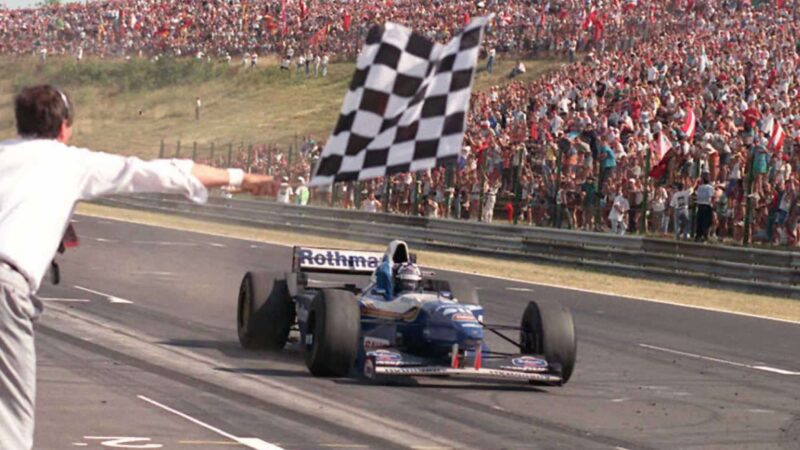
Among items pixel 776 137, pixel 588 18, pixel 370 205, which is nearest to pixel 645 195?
pixel 776 137

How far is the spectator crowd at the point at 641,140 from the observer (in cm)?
2577

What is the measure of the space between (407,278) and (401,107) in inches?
299

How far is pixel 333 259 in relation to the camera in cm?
1514

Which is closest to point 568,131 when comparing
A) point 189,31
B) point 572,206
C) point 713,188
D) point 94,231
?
point 572,206

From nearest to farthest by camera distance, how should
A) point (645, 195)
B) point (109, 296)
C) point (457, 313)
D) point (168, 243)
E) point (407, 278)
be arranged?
1. point (457, 313)
2. point (407, 278)
3. point (109, 296)
4. point (645, 195)
5. point (168, 243)

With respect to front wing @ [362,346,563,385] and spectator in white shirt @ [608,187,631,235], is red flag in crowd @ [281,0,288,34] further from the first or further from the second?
front wing @ [362,346,563,385]

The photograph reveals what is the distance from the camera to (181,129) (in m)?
64.4

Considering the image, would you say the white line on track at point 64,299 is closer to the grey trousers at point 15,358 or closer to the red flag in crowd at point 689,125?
the red flag in crowd at point 689,125

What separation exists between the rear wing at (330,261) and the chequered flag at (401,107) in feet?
30.0

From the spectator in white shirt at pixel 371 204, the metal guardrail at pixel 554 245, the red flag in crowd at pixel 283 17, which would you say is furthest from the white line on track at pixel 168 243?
the red flag in crowd at pixel 283 17

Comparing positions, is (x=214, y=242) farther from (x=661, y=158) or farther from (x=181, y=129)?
(x=181, y=129)

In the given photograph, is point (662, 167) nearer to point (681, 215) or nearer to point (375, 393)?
point (681, 215)

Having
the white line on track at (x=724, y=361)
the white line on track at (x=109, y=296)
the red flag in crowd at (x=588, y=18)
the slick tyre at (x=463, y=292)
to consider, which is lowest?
the white line on track at (x=109, y=296)

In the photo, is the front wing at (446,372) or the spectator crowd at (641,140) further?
the spectator crowd at (641,140)
